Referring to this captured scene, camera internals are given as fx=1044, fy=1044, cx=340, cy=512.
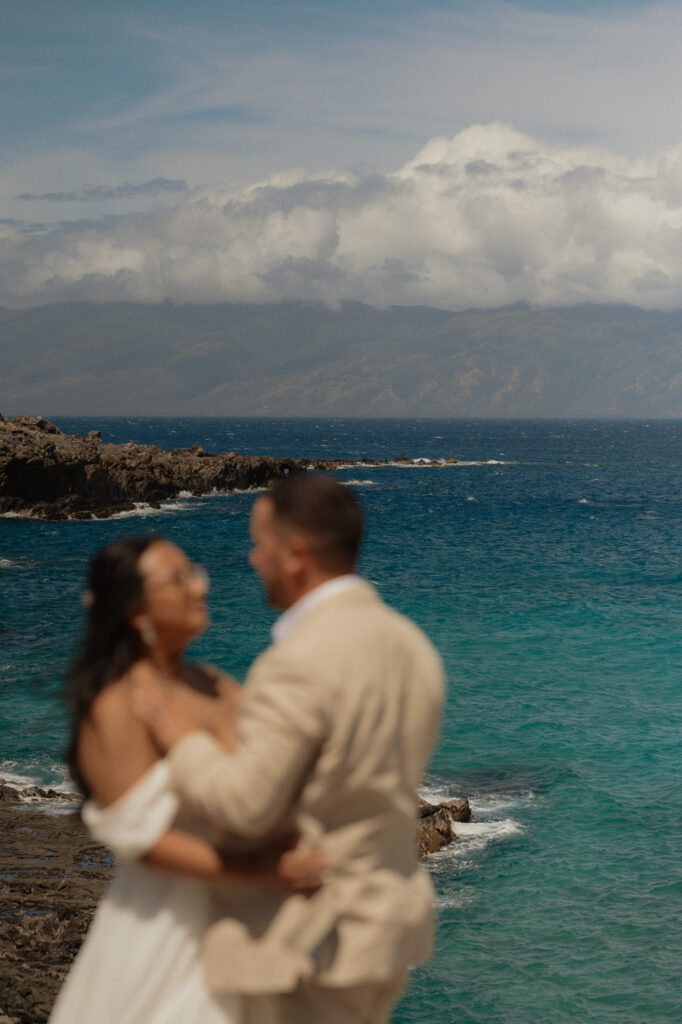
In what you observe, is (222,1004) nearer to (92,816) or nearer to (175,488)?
(92,816)

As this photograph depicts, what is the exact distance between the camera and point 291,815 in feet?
9.09

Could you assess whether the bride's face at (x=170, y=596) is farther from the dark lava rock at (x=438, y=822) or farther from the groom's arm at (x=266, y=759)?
the dark lava rock at (x=438, y=822)

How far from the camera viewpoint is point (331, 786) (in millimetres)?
2707

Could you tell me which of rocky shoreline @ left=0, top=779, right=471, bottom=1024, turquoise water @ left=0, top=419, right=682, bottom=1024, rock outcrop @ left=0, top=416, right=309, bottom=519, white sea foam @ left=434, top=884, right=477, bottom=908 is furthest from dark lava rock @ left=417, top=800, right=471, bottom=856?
rock outcrop @ left=0, top=416, right=309, bottom=519

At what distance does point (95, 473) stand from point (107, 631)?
69.6 metres

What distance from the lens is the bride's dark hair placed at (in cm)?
288

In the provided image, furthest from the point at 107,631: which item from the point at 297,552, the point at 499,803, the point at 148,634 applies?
the point at 499,803

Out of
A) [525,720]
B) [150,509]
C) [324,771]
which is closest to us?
[324,771]

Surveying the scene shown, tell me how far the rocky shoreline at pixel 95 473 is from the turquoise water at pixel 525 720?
3378 millimetres

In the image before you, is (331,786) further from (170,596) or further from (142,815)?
(170,596)

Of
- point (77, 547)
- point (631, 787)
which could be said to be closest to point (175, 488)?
point (77, 547)

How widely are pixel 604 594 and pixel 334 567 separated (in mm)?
41522

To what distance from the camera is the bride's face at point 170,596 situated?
2926 millimetres

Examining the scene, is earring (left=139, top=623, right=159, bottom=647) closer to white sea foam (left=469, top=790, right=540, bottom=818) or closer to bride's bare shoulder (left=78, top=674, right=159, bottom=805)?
bride's bare shoulder (left=78, top=674, right=159, bottom=805)
